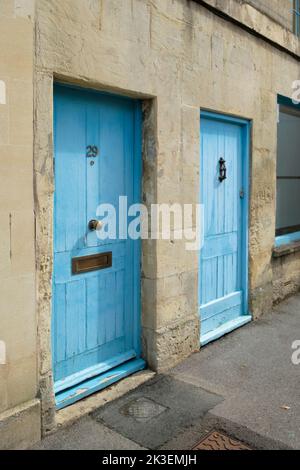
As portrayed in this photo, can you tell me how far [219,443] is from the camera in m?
2.93

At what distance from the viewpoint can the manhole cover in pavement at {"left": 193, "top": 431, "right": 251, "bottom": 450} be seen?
288 cm

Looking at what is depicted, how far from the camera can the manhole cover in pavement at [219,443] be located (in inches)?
113

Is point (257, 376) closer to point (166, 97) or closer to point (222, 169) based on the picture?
point (222, 169)

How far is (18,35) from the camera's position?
2680 millimetres

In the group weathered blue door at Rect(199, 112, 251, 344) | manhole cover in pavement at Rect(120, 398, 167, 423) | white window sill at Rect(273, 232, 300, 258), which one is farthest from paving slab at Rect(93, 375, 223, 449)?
white window sill at Rect(273, 232, 300, 258)

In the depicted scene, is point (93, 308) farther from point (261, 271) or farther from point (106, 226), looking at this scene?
point (261, 271)

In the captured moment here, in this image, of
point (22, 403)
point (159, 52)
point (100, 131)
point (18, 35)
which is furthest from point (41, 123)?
point (22, 403)

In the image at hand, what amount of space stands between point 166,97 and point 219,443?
2.70 metres

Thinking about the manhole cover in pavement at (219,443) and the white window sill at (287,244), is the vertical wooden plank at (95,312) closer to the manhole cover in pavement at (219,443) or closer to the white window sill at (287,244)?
the manhole cover in pavement at (219,443)

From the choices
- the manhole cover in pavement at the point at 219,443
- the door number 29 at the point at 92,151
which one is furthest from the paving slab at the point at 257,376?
the door number 29 at the point at 92,151

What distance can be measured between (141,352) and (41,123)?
2163 millimetres

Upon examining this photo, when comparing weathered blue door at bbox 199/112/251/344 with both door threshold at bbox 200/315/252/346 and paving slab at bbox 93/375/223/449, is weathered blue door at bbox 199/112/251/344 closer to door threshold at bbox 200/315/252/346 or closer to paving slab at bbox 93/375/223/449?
door threshold at bbox 200/315/252/346

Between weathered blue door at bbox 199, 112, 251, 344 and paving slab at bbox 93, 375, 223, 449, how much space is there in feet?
3.06

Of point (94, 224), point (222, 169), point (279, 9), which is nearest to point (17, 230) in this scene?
point (94, 224)
